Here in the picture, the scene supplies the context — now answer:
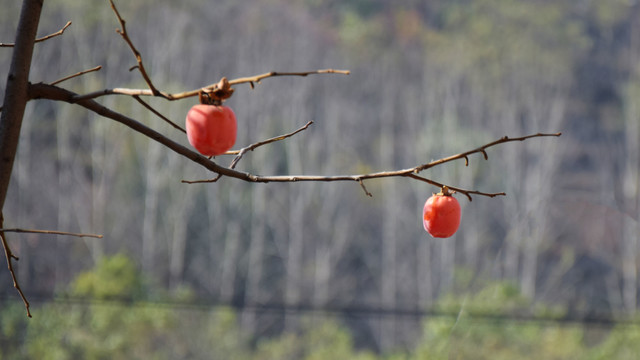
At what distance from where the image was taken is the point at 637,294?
397 centimetres

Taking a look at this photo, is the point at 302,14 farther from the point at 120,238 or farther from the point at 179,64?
the point at 120,238

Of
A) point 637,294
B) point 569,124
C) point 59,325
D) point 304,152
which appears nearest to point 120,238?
point 59,325

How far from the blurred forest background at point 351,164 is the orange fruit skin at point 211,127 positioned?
3.35 metres

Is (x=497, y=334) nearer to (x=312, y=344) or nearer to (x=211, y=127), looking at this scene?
(x=312, y=344)

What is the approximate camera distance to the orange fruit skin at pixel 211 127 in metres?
0.47

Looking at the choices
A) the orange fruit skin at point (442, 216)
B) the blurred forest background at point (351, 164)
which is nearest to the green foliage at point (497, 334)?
the blurred forest background at point (351, 164)

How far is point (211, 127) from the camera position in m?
0.47

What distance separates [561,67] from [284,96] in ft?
5.45

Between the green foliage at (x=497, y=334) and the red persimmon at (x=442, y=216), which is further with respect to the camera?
the green foliage at (x=497, y=334)

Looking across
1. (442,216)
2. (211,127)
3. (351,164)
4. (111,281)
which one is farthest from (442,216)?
(351,164)

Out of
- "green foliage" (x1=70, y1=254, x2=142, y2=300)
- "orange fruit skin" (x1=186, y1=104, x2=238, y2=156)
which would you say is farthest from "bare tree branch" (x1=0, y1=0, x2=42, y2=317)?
"green foliage" (x1=70, y1=254, x2=142, y2=300)

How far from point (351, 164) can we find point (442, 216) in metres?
3.47

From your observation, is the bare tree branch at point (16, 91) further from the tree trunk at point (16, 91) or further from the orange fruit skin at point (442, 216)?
the orange fruit skin at point (442, 216)

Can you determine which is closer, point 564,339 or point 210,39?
point 564,339
